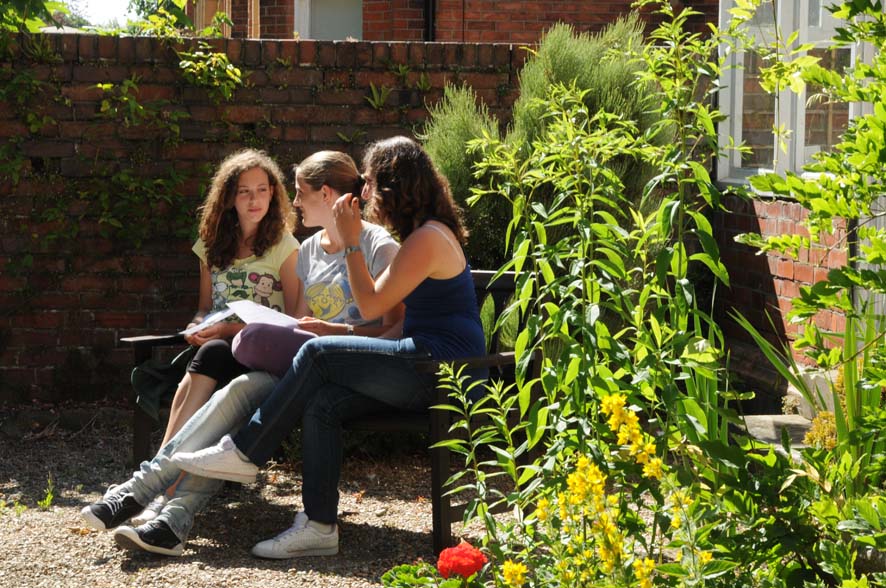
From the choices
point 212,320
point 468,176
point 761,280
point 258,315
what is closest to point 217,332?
point 212,320

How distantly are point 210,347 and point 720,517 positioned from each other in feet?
7.79

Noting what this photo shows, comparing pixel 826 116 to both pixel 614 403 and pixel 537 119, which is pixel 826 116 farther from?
pixel 614 403

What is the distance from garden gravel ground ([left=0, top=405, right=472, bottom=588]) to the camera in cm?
374

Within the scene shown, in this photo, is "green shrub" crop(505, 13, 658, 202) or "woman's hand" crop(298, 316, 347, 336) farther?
"green shrub" crop(505, 13, 658, 202)

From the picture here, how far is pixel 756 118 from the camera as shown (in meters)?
6.56

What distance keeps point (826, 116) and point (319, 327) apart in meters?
2.93

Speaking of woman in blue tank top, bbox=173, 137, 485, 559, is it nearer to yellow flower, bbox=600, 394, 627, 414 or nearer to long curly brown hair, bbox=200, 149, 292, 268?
long curly brown hair, bbox=200, 149, 292, 268

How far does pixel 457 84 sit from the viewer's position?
639cm

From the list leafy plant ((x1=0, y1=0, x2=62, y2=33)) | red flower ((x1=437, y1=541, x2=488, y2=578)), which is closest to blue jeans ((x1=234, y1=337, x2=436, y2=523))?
red flower ((x1=437, y1=541, x2=488, y2=578))

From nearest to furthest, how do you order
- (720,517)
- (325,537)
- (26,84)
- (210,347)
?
(720,517) < (325,537) < (210,347) < (26,84)

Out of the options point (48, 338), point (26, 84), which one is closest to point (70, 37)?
point (26, 84)

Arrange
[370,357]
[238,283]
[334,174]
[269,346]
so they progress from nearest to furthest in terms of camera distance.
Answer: [370,357] → [269,346] → [334,174] → [238,283]

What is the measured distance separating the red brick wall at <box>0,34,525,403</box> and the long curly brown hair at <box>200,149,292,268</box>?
4.68 feet

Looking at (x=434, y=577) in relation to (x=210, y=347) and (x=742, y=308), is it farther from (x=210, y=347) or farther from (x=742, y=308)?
(x=742, y=308)
